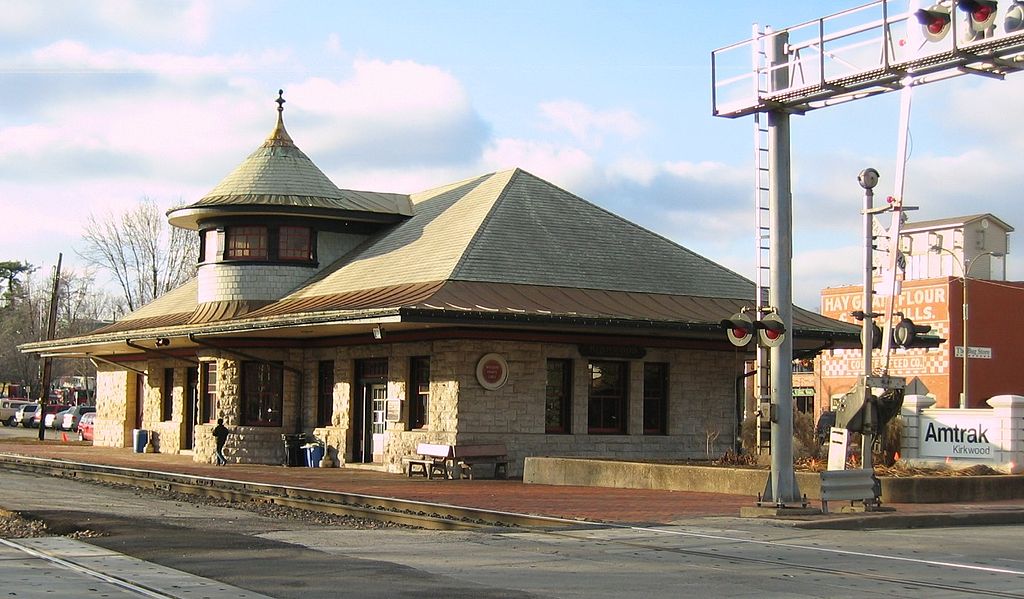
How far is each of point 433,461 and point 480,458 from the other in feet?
3.51

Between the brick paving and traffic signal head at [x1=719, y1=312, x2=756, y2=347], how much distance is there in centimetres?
260

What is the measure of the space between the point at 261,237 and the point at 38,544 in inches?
847

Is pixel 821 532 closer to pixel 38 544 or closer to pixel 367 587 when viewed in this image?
pixel 367 587

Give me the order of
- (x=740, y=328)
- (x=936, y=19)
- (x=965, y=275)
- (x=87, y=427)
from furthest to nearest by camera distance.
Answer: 1. (x=87, y=427)
2. (x=965, y=275)
3. (x=740, y=328)
4. (x=936, y=19)

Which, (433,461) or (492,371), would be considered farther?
(492,371)

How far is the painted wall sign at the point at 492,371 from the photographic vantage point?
28.4 metres

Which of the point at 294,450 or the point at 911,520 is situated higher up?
the point at 294,450

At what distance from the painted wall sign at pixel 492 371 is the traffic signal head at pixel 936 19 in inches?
568

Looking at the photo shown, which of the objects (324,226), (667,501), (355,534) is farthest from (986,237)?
(355,534)

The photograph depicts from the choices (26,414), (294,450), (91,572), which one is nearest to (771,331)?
(91,572)

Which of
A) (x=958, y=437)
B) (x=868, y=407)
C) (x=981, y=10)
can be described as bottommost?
(x=958, y=437)

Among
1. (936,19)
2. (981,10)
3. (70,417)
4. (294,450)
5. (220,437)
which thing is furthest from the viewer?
(70,417)

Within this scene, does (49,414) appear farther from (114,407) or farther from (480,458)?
(480,458)

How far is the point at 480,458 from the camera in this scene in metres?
27.9
